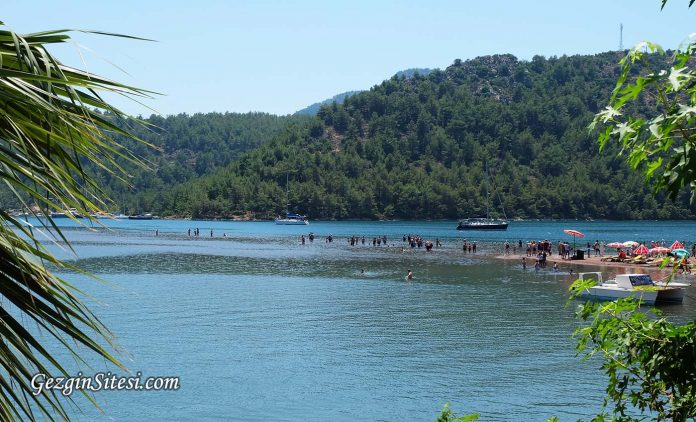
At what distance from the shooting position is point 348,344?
35.0m

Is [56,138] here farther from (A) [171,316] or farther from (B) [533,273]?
(B) [533,273]

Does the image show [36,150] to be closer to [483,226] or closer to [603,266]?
[603,266]

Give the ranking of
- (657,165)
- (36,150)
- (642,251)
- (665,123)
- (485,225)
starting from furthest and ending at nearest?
(485,225) < (642,251) < (657,165) < (665,123) < (36,150)

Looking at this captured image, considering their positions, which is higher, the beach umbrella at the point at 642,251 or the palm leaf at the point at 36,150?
the palm leaf at the point at 36,150

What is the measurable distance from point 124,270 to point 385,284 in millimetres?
27011

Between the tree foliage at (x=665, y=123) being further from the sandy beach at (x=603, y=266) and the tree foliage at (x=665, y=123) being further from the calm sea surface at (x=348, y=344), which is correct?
the sandy beach at (x=603, y=266)

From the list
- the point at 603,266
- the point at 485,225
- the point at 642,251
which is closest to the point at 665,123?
the point at 603,266

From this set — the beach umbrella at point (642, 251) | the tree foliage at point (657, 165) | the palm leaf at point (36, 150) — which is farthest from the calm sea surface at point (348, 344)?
the beach umbrella at point (642, 251)

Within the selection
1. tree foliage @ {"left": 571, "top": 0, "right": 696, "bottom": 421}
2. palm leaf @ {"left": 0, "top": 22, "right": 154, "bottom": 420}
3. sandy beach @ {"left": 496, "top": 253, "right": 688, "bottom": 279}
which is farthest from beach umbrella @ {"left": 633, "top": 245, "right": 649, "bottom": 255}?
palm leaf @ {"left": 0, "top": 22, "right": 154, "bottom": 420}

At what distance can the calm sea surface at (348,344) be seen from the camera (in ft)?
82.5

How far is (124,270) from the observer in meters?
69.9

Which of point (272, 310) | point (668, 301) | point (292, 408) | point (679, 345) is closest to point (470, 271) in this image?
point (668, 301)

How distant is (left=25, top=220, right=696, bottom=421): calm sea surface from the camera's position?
25.2 m

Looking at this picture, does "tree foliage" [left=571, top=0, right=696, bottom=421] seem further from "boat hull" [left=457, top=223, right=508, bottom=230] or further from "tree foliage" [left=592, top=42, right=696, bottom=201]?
"boat hull" [left=457, top=223, right=508, bottom=230]
